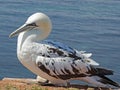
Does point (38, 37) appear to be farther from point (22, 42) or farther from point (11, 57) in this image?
point (11, 57)

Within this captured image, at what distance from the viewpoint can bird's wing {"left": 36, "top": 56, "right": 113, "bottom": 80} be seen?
36.9 ft

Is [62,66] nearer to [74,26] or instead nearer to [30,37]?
[30,37]

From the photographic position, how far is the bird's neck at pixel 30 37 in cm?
1151

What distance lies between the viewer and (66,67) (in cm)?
1130

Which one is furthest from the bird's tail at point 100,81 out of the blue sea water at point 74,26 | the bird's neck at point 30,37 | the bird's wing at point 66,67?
the blue sea water at point 74,26

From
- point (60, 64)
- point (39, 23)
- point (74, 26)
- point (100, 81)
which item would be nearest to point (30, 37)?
point (39, 23)

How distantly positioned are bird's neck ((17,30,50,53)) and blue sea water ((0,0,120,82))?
4.42m

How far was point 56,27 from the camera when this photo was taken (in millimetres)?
22062

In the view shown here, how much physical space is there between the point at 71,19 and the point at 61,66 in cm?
1277

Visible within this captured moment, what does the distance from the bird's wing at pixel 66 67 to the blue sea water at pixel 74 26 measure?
15.5 feet

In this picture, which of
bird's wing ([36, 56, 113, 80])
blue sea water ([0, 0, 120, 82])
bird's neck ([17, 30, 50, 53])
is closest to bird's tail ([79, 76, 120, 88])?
bird's wing ([36, 56, 113, 80])

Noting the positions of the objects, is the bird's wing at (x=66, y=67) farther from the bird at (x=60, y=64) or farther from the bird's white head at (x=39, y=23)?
the bird's white head at (x=39, y=23)

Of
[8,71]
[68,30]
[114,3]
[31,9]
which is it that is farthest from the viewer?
[114,3]

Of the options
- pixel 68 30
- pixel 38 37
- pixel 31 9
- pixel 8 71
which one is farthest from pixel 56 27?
pixel 38 37
